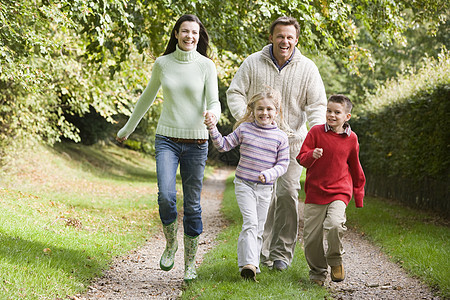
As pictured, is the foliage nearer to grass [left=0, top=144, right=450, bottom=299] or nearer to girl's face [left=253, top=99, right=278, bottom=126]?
grass [left=0, top=144, right=450, bottom=299]

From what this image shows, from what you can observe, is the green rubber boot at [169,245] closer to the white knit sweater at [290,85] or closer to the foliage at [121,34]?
the white knit sweater at [290,85]

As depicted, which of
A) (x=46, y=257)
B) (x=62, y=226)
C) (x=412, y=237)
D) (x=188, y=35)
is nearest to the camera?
(x=188, y=35)

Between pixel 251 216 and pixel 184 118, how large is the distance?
108 centimetres

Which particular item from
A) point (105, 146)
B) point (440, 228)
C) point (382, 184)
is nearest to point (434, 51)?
point (382, 184)

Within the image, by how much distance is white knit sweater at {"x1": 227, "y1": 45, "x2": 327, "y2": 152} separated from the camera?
5348 millimetres

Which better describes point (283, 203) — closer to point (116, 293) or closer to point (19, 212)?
point (116, 293)

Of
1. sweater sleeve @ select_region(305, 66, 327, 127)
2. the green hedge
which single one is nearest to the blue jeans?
sweater sleeve @ select_region(305, 66, 327, 127)

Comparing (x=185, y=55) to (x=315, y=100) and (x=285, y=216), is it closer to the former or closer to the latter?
(x=315, y=100)

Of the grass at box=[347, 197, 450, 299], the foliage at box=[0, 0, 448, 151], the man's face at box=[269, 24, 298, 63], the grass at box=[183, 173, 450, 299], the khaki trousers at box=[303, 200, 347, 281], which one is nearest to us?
the grass at box=[183, 173, 450, 299]

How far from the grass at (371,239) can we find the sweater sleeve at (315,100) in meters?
1.60

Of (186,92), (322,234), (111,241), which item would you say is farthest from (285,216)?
(111,241)

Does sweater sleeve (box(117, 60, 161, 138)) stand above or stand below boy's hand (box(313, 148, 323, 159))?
above

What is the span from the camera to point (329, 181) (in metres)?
4.98

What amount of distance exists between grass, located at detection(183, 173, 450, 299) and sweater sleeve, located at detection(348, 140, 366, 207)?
37.7 inches
